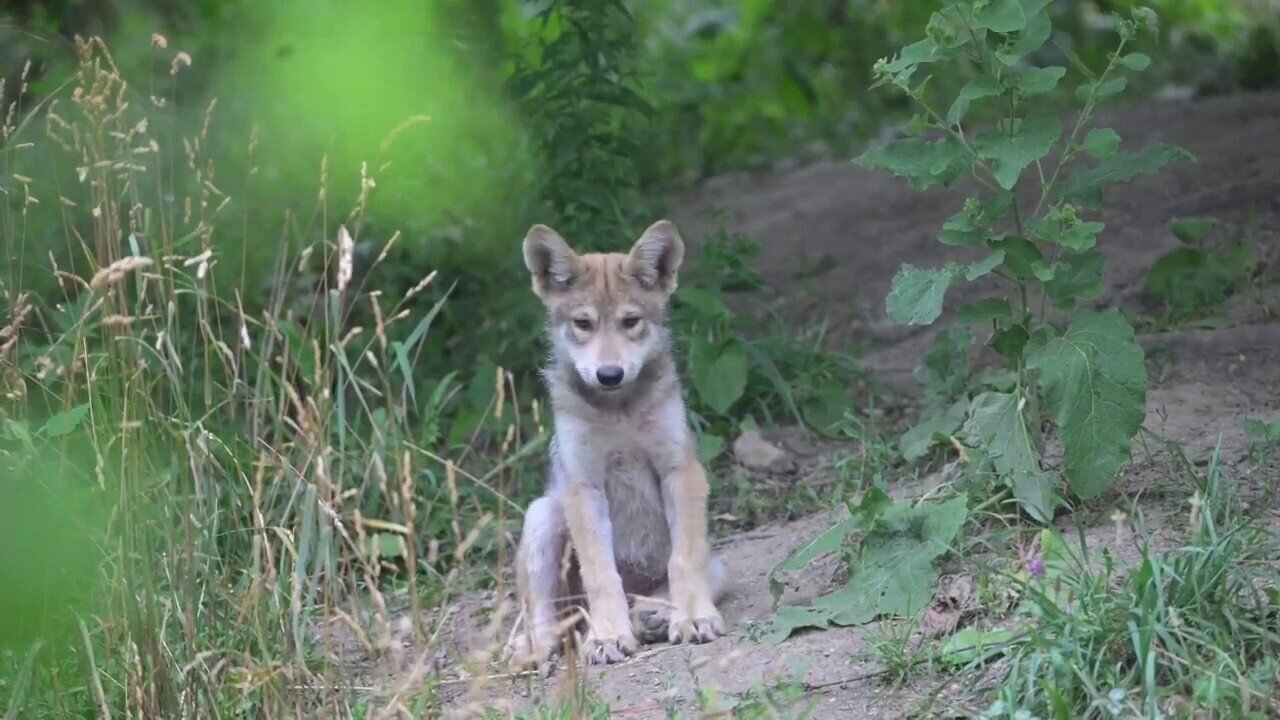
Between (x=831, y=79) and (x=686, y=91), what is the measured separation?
5.32 feet

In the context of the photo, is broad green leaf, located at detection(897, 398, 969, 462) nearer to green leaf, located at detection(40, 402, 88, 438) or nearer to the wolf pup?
the wolf pup

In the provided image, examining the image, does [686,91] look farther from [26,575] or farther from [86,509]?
[26,575]

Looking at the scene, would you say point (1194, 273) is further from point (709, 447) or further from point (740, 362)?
point (709, 447)

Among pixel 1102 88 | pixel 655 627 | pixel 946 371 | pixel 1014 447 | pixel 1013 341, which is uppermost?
pixel 1102 88

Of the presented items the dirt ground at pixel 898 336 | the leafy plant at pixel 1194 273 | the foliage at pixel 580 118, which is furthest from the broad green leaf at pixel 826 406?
the leafy plant at pixel 1194 273

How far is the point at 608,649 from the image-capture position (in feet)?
17.4

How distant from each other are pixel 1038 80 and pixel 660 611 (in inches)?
90.3

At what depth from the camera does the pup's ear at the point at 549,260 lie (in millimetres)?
5883

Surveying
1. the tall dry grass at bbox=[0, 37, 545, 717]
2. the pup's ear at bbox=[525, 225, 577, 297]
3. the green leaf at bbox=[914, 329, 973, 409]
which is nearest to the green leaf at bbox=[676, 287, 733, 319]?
the green leaf at bbox=[914, 329, 973, 409]

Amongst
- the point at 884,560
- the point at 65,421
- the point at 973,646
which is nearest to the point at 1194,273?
the point at 884,560

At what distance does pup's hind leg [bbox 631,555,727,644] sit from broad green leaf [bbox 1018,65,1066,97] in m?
2.04

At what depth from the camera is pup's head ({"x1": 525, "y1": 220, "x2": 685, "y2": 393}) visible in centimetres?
577

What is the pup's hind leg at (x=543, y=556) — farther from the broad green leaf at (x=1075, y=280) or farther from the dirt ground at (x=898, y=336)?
the broad green leaf at (x=1075, y=280)

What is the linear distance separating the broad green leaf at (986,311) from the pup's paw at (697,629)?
1.34m
